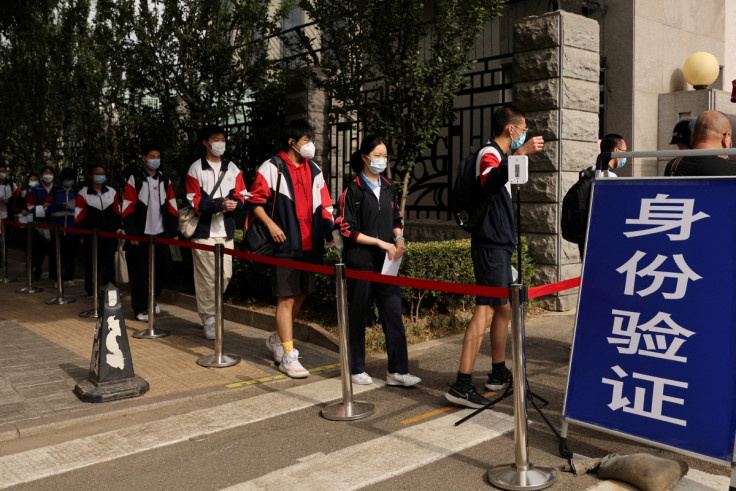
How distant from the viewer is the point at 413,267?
26.1ft

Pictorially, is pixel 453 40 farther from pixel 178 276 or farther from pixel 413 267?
pixel 178 276

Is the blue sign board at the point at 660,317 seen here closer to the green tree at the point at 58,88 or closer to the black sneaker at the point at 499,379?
the black sneaker at the point at 499,379

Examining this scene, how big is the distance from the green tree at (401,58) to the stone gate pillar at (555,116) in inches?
29.6

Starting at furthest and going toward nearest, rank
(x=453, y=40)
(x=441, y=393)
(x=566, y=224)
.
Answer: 1. (x=453, y=40)
2. (x=441, y=393)
3. (x=566, y=224)

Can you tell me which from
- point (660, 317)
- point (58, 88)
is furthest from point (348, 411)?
point (58, 88)

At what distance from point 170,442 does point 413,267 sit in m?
3.95

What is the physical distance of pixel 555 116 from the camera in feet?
28.4

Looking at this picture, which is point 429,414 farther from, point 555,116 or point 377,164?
point 555,116

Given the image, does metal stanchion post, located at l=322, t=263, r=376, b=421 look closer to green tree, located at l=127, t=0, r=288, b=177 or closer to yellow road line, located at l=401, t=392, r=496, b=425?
yellow road line, located at l=401, t=392, r=496, b=425

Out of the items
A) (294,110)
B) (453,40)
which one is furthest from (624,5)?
(294,110)

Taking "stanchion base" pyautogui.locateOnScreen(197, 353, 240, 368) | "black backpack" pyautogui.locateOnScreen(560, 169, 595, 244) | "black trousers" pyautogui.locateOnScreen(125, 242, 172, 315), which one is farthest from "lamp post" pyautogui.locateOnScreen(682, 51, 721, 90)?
"stanchion base" pyautogui.locateOnScreen(197, 353, 240, 368)

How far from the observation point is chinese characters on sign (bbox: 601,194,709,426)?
3.66m

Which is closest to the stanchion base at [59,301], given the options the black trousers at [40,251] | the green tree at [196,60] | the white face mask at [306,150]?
the black trousers at [40,251]

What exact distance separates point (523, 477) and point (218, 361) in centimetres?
355
